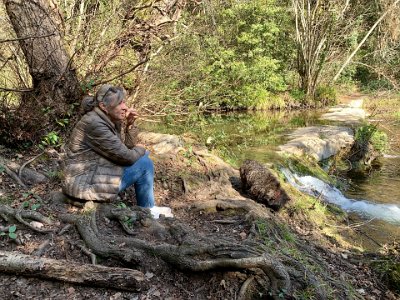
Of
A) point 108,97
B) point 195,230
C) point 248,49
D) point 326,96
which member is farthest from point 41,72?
point 326,96

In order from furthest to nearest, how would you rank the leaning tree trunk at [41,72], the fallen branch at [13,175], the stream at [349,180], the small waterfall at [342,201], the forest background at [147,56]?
the small waterfall at [342,201] → the stream at [349,180] → the forest background at [147,56] → the leaning tree trunk at [41,72] → the fallen branch at [13,175]

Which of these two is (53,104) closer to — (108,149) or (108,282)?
(108,149)

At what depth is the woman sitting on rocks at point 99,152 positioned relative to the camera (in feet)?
13.1

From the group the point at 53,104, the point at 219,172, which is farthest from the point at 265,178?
the point at 53,104

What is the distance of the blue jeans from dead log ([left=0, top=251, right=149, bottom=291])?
133cm

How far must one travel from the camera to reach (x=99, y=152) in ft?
13.4

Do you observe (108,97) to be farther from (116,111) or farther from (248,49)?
(248,49)

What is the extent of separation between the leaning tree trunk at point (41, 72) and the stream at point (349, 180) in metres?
3.12

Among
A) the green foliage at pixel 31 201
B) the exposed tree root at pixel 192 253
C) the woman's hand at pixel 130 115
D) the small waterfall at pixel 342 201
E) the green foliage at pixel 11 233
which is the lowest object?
the small waterfall at pixel 342 201

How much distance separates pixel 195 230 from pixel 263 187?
7.53ft

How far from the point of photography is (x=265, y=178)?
21.3 ft

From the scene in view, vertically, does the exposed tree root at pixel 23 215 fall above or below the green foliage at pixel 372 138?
above

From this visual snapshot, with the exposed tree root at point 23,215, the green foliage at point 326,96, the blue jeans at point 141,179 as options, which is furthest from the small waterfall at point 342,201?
the green foliage at point 326,96

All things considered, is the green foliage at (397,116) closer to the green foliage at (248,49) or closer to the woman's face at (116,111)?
the green foliage at (248,49)
